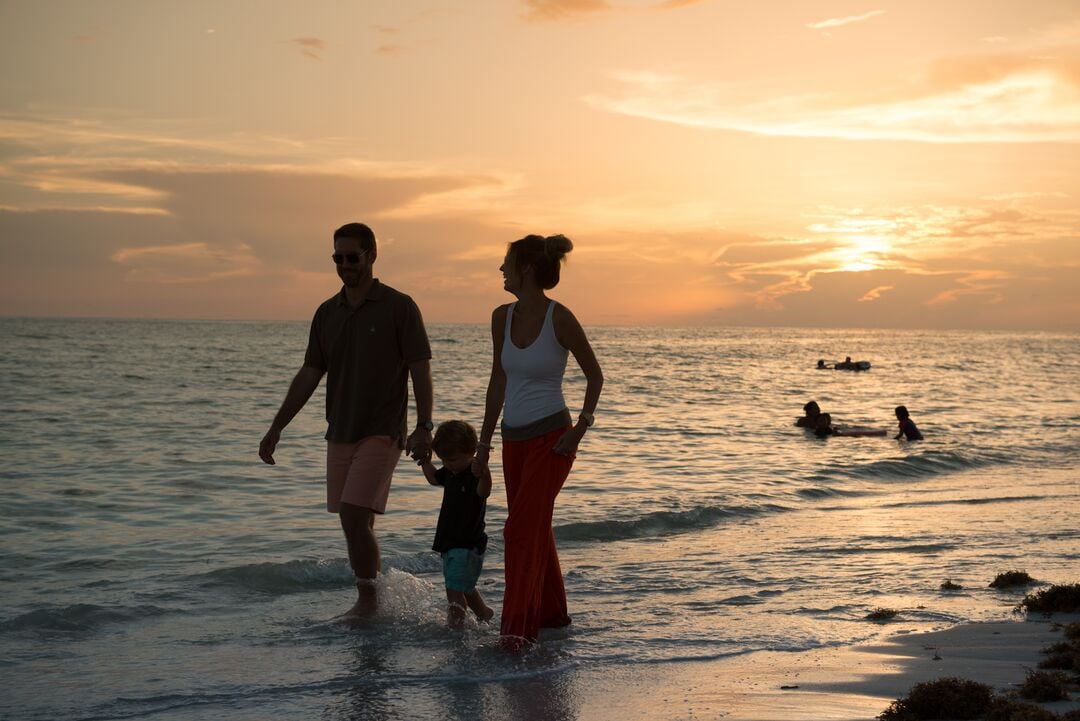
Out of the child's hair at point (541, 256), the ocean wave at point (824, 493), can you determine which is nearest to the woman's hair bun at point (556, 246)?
the child's hair at point (541, 256)

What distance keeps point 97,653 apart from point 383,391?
2.28 metres

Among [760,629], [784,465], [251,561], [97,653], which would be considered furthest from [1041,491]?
[97,653]

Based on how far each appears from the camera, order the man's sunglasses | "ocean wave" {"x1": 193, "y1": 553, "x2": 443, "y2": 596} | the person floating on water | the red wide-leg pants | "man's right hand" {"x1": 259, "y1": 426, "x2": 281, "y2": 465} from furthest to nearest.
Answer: the person floating on water → "ocean wave" {"x1": 193, "y1": 553, "x2": 443, "y2": 596} → "man's right hand" {"x1": 259, "y1": 426, "x2": 281, "y2": 465} → the man's sunglasses → the red wide-leg pants

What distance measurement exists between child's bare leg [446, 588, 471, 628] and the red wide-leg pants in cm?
65

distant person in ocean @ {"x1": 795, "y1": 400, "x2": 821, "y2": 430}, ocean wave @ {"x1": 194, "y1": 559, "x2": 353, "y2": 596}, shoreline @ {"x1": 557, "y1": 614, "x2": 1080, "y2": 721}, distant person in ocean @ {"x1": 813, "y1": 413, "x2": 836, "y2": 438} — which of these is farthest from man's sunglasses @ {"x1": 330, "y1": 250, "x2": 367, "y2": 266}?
distant person in ocean @ {"x1": 795, "y1": 400, "x2": 821, "y2": 430}

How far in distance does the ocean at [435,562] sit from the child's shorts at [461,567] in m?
0.32

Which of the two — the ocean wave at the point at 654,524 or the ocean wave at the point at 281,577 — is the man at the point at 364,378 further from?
the ocean wave at the point at 654,524

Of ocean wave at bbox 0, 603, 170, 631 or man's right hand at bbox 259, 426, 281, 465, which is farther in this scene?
ocean wave at bbox 0, 603, 170, 631

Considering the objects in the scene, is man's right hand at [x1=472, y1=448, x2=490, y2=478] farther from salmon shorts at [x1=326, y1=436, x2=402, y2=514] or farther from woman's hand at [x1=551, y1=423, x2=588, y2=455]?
salmon shorts at [x1=326, y1=436, x2=402, y2=514]

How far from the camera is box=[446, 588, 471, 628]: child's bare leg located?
6129mm

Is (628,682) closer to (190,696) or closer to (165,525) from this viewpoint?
(190,696)

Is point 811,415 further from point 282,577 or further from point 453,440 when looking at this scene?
point 453,440

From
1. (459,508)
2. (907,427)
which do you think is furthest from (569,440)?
(907,427)

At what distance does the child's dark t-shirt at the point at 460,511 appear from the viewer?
5.93m
